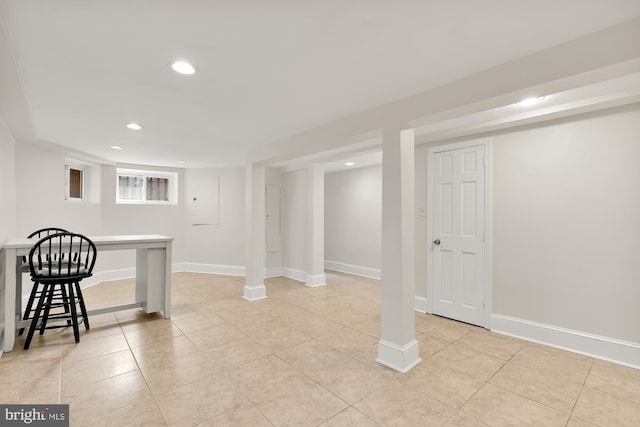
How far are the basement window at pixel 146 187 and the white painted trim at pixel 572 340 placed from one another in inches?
238

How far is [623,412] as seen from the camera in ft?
6.14

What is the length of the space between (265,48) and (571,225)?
3.04 m

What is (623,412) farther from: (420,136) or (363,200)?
(363,200)

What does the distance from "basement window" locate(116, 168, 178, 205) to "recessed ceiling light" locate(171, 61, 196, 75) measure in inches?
185

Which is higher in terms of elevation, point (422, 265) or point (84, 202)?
point (84, 202)

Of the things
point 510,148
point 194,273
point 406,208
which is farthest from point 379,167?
point 194,273

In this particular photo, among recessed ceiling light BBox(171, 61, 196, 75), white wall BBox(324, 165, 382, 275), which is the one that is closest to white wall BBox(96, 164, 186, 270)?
white wall BBox(324, 165, 382, 275)

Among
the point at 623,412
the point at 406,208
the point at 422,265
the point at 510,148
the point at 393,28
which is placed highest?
the point at 393,28

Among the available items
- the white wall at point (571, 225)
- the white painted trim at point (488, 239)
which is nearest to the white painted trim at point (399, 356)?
the white painted trim at point (488, 239)

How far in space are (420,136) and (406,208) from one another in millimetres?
1489

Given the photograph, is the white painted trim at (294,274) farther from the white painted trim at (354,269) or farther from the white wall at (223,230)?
the white painted trim at (354,269)

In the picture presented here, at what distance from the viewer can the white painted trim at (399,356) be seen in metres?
2.37

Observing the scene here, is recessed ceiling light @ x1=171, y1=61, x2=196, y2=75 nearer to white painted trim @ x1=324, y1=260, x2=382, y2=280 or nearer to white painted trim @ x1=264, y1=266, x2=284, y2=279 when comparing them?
white painted trim @ x1=264, y1=266, x2=284, y2=279

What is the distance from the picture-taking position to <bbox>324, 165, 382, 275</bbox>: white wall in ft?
19.4
